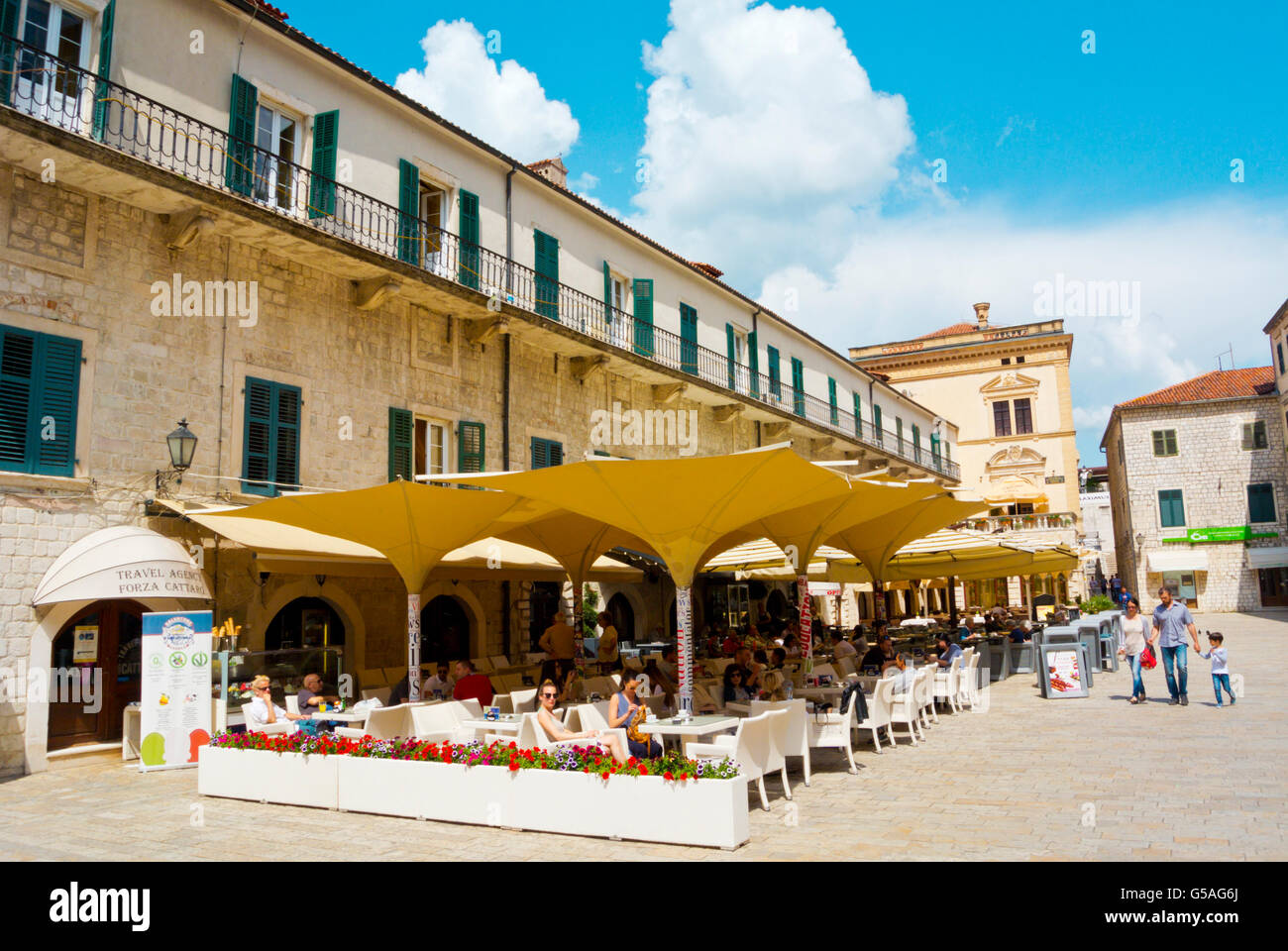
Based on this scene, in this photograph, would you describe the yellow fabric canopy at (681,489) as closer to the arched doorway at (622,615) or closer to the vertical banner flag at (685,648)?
the vertical banner flag at (685,648)

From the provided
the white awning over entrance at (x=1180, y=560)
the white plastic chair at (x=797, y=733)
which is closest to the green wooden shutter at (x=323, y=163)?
the white plastic chair at (x=797, y=733)

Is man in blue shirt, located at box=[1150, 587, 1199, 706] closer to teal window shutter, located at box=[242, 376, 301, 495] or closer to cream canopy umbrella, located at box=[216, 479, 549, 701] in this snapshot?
cream canopy umbrella, located at box=[216, 479, 549, 701]

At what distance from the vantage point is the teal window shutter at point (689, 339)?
22.7 m

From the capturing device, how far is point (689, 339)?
2323cm

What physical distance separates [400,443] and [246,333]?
3.04 m

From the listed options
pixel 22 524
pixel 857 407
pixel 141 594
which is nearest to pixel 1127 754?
pixel 141 594

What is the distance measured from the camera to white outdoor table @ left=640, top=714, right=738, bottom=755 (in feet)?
25.7

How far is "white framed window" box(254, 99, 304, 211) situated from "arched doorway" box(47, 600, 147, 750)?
5933 mm

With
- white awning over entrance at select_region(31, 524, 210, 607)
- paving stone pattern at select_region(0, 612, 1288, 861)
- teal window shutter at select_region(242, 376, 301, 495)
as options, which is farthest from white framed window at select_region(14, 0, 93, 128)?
paving stone pattern at select_region(0, 612, 1288, 861)

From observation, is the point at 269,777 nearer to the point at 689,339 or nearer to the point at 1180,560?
→ the point at 689,339

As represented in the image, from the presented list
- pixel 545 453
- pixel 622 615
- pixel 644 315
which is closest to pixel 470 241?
pixel 545 453

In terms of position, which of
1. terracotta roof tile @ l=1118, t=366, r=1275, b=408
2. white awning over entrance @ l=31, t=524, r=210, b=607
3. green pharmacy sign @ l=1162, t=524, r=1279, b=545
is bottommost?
white awning over entrance @ l=31, t=524, r=210, b=607
